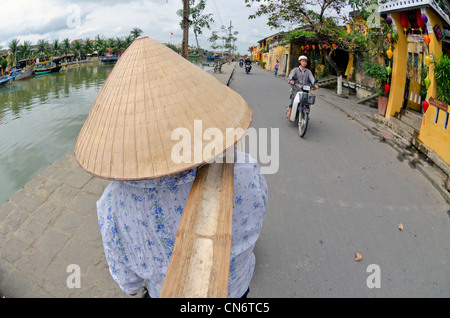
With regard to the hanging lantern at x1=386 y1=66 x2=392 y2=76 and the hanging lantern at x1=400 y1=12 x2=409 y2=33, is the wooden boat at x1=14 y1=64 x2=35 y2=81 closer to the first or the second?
the hanging lantern at x1=386 y1=66 x2=392 y2=76

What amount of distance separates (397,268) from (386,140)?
13.3 feet

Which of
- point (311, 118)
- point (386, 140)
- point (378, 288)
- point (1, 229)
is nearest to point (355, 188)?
point (378, 288)

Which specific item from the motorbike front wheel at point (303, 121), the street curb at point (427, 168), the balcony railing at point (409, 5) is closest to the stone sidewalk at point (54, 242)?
the motorbike front wheel at point (303, 121)

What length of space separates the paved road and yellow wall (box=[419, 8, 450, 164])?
57 centimetres

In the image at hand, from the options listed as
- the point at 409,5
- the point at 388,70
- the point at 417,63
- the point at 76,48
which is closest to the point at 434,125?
the point at 409,5

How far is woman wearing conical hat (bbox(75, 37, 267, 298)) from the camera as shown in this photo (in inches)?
33.4

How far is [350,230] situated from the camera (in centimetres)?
283

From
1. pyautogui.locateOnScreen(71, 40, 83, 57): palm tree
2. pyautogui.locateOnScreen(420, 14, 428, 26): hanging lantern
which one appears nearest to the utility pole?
pyautogui.locateOnScreen(420, 14, 428, 26): hanging lantern

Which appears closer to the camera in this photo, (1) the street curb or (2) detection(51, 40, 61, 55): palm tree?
(1) the street curb

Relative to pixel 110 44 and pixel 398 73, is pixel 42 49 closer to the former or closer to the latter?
pixel 110 44

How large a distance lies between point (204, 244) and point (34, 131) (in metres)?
13.5

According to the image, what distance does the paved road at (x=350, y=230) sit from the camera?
221cm

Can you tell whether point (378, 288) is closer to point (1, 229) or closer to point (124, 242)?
point (124, 242)

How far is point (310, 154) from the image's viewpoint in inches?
191
